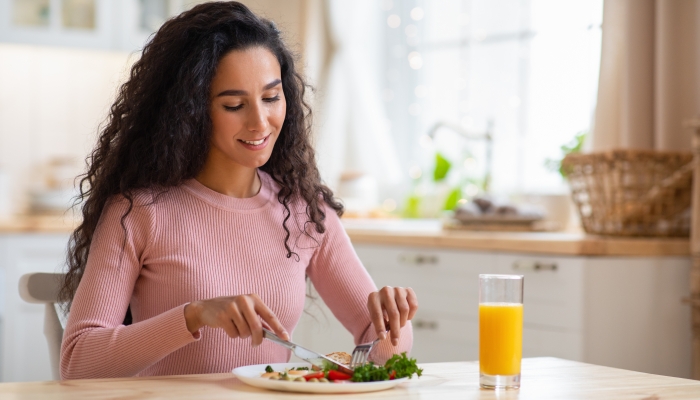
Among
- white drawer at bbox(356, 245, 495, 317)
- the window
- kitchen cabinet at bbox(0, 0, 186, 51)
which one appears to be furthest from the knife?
kitchen cabinet at bbox(0, 0, 186, 51)

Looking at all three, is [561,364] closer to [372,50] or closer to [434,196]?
[434,196]

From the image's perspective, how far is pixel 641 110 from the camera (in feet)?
8.87

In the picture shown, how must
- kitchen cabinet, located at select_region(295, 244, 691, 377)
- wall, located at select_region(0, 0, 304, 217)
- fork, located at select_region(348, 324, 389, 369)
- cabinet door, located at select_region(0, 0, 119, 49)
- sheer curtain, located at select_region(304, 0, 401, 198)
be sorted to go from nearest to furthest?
fork, located at select_region(348, 324, 389, 369) → kitchen cabinet, located at select_region(295, 244, 691, 377) → cabinet door, located at select_region(0, 0, 119, 49) → wall, located at select_region(0, 0, 304, 217) → sheer curtain, located at select_region(304, 0, 401, 198)

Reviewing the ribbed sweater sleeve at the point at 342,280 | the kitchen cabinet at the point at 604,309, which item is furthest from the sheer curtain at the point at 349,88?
the ribbed sweater sleeve at the point at 342,280

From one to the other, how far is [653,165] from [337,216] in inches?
45.4

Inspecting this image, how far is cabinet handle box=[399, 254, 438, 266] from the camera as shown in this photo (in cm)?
282

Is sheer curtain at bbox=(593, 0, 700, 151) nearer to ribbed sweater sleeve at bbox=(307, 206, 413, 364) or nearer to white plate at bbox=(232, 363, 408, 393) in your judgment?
ribbed sweater sleeve at bbox=(307, 206, 413, 364)

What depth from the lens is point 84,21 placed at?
4004mm

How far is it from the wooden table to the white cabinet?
2456 millimetres

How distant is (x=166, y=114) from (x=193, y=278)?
11.5 inches

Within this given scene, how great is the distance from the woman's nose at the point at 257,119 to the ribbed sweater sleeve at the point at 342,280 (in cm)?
28

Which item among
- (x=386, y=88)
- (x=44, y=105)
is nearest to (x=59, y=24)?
(x=44, y=105)

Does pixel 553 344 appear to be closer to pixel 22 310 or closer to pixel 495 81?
pixel 495 81

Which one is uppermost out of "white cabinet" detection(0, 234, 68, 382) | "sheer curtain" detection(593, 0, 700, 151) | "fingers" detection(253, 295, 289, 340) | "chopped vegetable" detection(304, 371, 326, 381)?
"sheer curtain" detection(593, 0, 700, 151)
